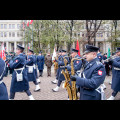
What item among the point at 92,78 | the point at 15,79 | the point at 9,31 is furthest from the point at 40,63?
the point at 9,31

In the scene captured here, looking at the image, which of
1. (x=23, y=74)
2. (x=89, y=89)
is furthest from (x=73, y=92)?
(x=23, y=74)

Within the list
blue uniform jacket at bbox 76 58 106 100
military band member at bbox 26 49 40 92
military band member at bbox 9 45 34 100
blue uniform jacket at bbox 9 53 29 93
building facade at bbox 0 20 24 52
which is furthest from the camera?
building facade at bbox 0 20 24 52

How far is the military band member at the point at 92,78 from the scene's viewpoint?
2699 millimetres

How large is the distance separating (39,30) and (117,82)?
22.0 metres

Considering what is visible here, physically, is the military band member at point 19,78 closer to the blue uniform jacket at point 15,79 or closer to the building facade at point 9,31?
the blue uniform jacket at point 15,79

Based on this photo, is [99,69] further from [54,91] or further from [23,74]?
[54,91]

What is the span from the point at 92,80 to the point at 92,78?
0.19 ft

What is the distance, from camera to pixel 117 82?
5.35 m

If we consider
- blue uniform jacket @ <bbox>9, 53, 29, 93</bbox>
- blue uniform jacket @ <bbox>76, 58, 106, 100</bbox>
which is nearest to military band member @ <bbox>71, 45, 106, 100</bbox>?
blue uniform jacket @ <bbox>76, 58, 106, 100</bbox>

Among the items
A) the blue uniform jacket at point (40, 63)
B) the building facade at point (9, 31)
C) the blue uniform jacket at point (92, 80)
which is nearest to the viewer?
the blue uniform jacket at point (92, 80)

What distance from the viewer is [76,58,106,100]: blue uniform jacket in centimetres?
269

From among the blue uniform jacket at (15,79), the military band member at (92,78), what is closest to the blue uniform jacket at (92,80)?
the military band member at (92,78)

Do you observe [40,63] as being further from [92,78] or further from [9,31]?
[9,31]

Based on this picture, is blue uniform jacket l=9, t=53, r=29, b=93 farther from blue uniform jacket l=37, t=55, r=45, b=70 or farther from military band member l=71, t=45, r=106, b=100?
blue uniform jacket l=37, t=55, r=45, b=70
